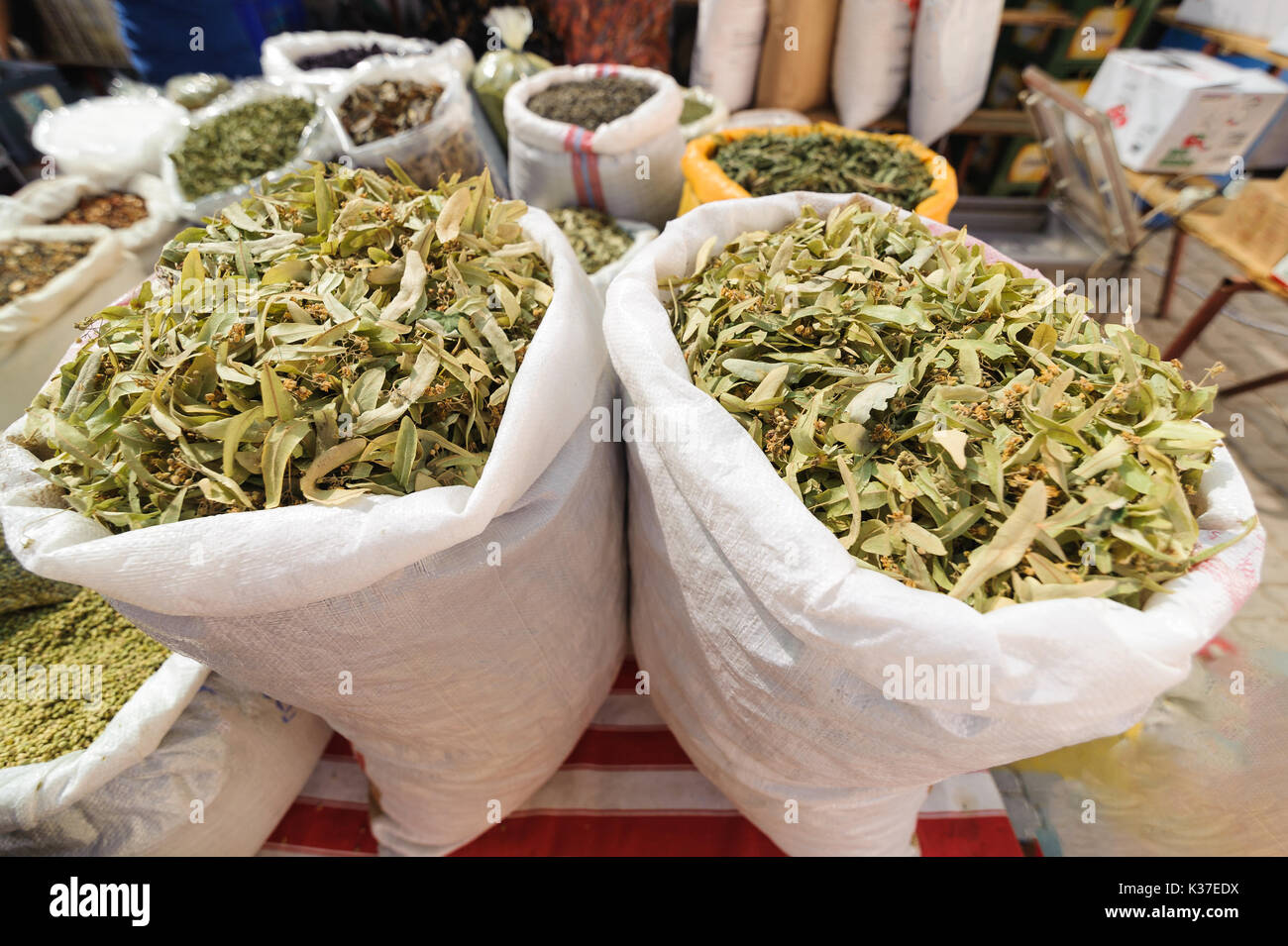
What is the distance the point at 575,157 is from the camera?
154 cm

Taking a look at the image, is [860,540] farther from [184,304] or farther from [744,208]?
[184,304]

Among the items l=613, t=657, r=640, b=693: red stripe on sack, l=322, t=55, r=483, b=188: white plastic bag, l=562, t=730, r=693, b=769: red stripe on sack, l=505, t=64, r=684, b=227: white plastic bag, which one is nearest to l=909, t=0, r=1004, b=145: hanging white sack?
l=505, t=64, r=684, b=227: white plastic bag

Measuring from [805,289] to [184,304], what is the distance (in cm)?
84

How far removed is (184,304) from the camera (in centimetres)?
83

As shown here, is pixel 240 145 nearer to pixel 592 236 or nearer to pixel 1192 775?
pixel 592 236

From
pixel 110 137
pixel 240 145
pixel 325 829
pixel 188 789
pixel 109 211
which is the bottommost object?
pixel 325 829

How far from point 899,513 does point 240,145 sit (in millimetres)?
2062

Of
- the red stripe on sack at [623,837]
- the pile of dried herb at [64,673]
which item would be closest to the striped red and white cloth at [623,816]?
the red stripe on sack at [623,837]

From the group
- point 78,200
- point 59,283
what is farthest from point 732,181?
point 78,200

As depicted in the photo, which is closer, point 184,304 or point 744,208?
point 184,304

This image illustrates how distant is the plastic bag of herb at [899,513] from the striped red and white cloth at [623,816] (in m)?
0.23

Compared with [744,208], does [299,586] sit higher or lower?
lower

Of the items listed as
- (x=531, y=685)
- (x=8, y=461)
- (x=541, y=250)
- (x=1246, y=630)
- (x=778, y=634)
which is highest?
(x=541, y=250)

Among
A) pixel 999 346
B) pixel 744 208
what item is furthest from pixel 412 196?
pixel 999 346
